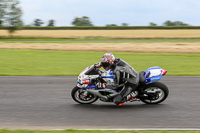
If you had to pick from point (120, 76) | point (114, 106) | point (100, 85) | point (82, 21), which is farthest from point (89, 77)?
point (82, 21)

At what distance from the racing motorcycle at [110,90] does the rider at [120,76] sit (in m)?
0.10

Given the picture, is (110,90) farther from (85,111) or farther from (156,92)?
(156,92)

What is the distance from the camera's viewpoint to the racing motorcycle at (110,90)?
7.74 m

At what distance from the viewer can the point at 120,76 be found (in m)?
7.69

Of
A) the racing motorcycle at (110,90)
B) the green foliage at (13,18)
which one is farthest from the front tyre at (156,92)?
the green foliage at (13,18)

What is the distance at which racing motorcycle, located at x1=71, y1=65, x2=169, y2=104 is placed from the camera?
7742 mm

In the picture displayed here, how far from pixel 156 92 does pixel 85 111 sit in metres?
2.01

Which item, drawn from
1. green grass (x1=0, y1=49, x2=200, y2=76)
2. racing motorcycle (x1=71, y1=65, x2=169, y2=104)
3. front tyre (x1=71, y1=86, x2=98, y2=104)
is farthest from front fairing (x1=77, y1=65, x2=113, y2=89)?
green grass (x1=0, y1=49, x2=200, y2=76)

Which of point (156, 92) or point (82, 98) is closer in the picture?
point (156, 92)

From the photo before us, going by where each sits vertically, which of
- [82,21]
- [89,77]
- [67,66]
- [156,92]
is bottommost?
[156,92]

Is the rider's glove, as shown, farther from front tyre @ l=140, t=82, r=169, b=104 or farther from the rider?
front tyre @ l=140, t=82, r=169, b=104

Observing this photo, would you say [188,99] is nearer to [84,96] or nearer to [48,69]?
[84,96]

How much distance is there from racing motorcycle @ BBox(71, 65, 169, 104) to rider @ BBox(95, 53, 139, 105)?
0.10m

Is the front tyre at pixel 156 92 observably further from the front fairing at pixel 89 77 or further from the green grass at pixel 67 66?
the green grass at pixel 67 66
